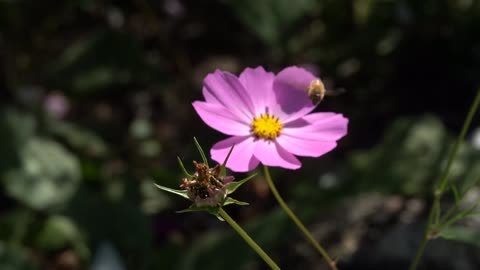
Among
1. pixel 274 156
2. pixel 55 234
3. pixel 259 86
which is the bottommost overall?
pixel 274 156

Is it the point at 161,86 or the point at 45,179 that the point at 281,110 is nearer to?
the point at 45,179

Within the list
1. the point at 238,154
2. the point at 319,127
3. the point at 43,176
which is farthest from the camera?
the point at 43,176

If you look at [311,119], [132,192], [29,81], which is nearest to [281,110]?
[311,119]

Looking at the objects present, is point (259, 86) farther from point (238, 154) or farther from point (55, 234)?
point (55, 234)

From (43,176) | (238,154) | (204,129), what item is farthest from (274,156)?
(204,129)

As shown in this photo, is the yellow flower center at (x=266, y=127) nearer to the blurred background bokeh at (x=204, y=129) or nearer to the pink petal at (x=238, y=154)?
the pink petal at (x=238, y=154)

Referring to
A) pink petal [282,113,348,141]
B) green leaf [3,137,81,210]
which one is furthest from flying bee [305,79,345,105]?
green leaf [3,137,81,210]

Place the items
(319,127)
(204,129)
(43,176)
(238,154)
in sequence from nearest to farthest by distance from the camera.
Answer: (238,154), (319,127), (43,176), (204,129)
